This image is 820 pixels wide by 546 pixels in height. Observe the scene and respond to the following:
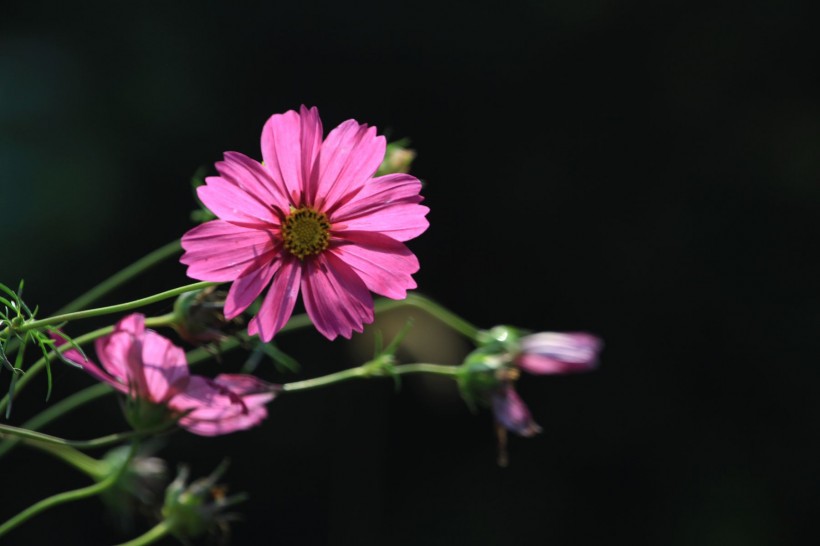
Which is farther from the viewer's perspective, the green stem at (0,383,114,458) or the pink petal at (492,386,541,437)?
the pink petal at (492,386,541,437)

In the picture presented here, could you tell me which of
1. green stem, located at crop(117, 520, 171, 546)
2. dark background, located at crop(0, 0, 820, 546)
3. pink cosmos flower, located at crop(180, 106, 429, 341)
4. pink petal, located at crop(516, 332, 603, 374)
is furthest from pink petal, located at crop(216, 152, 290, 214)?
dark background, located at crop(0, 0, 820, 546)

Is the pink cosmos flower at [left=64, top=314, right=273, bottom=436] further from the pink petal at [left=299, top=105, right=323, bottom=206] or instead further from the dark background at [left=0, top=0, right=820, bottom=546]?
the dark background at [left=0, top=0, right=820, bottom=546]

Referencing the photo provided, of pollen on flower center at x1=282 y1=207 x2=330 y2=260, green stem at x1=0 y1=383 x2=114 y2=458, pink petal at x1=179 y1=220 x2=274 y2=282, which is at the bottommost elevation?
green stem at x1=0 y1=383 x2=114 y2=458

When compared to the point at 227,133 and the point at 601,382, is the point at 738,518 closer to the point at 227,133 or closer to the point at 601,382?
the point at 601,382

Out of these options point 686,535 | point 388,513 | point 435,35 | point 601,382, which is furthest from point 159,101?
point 686,535

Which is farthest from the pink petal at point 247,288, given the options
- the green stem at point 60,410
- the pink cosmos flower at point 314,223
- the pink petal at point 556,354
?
the pink petal at point 556,354

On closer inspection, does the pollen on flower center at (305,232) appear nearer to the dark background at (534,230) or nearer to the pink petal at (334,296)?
the pink petal at (334,296)

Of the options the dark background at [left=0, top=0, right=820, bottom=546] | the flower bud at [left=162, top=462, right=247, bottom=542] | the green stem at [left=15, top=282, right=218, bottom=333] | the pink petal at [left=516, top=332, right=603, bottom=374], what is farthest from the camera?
the dark background at [left=0, top=0, right=820, bottom=546]
